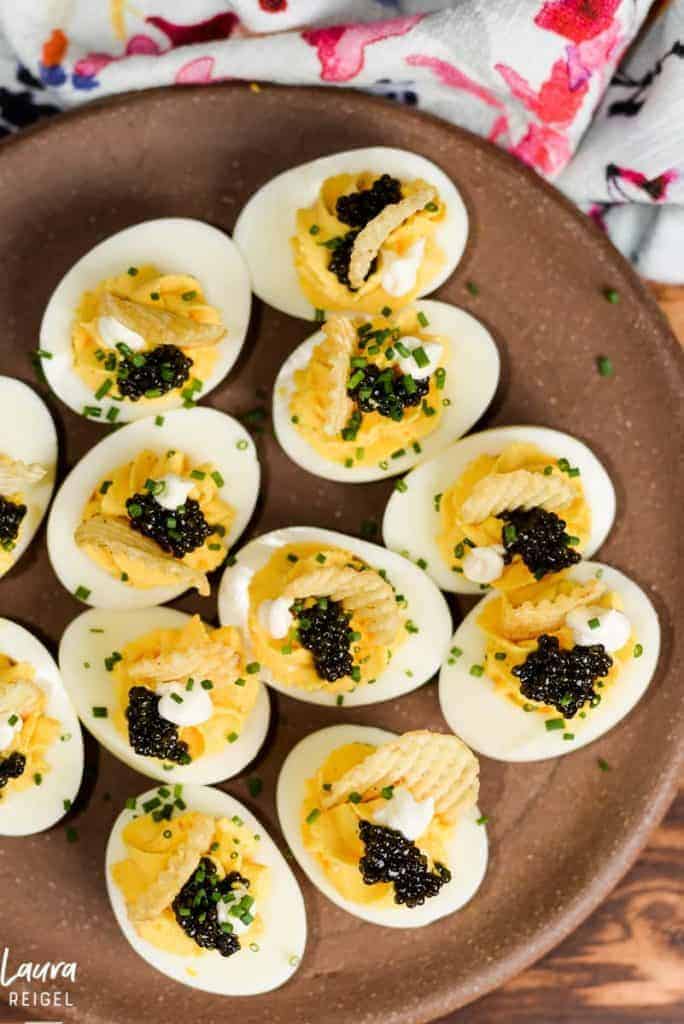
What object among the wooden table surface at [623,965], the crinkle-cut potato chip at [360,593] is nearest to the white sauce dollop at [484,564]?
the crinkle-cut potato chip at [360,593]

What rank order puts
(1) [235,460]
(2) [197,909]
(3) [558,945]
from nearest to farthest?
(2) [197,909] → (1) [235,460] → (3) [558,945]

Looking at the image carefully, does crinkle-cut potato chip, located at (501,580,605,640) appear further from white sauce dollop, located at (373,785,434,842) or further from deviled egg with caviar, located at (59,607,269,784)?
deviled egg with caviar, located at (59,607,269,784)

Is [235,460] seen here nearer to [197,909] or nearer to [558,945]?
[197,909]

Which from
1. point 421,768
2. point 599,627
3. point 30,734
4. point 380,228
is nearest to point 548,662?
point 599,627

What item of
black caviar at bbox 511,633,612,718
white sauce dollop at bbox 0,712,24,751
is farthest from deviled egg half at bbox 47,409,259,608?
black caviar at bbox 511,633,612,718

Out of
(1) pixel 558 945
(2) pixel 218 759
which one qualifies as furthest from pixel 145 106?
(1) pixel 558 945

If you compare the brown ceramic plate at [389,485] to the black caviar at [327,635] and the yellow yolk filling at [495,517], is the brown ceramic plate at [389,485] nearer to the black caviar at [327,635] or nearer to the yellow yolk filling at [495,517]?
the yellow yolk filling at [495,517]
